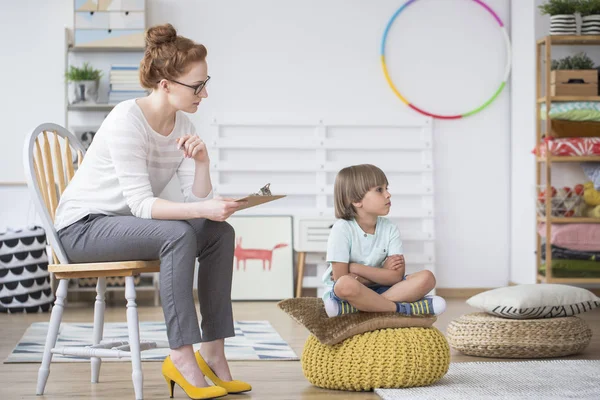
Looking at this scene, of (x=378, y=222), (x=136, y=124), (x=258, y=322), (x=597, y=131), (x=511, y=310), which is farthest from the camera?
(x=597, y=131)

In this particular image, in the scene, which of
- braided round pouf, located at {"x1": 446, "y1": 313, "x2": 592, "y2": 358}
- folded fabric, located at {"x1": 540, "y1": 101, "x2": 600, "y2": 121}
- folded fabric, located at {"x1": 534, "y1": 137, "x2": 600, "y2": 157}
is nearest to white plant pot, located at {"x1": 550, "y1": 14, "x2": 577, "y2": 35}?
folded fabric, located at {"x1": 540, "y1": 101, "x2": 600, "y2": 121}

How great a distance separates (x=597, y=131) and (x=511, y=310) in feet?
6.08

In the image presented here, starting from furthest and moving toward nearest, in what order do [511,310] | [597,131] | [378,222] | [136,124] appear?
[597,131], [511,310], [378,222], [136,124]

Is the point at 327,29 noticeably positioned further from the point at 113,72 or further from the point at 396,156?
the point at 113,72

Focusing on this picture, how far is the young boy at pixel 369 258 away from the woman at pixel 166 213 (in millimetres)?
365

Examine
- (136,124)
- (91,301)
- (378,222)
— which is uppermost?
(136,124)

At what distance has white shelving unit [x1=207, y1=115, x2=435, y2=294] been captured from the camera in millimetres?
5305

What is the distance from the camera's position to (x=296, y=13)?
5324 mm

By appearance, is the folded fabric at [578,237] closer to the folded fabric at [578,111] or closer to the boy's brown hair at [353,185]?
the folded fabric at [578,111]

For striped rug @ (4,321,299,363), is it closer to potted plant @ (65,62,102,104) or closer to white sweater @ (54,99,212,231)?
white sweater @ (54,99,212,231)

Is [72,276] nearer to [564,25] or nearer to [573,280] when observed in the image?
[573,280]

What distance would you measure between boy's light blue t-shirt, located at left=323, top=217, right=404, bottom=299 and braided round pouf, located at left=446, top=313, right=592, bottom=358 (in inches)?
23.9

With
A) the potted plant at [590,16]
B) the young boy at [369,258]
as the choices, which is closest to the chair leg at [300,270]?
the potted plant at [590,16]


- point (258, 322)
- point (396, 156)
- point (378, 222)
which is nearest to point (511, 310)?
point (378, 222)
